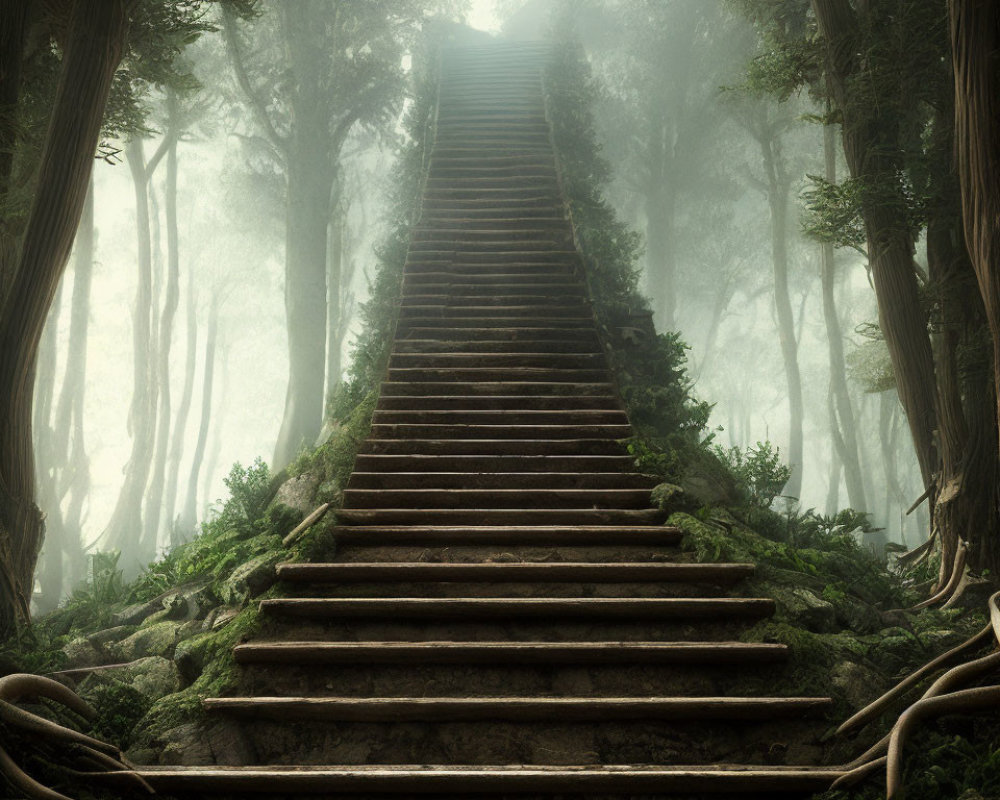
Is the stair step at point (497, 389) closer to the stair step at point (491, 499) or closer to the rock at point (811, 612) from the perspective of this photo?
the stair step at point (491, 499)

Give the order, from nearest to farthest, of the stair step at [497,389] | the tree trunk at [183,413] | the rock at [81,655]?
the rock at [81,655]
the stair step at [497,389]
the tree trunk at [183,413]

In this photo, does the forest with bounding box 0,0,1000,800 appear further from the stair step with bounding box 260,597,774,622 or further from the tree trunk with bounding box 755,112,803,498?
the tree trunk with bounding box 755,112,803,498

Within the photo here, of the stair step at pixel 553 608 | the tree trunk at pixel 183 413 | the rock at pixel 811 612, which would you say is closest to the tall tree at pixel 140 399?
the tree trunk at pixel 183 413

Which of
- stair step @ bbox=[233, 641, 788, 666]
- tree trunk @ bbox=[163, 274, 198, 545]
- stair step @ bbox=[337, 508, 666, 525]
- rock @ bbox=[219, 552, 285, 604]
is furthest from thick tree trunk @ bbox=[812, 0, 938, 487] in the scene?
tree trunk @ bbox=[163, 274, 198, 545]

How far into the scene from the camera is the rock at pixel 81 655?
493cm

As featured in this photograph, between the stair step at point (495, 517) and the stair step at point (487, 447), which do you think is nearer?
the stair step at point (495, 517)

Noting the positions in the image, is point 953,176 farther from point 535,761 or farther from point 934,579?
point 535,761

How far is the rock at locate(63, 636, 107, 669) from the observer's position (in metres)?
4.93

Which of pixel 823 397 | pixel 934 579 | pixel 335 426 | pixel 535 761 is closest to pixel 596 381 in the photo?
pixel 335 426

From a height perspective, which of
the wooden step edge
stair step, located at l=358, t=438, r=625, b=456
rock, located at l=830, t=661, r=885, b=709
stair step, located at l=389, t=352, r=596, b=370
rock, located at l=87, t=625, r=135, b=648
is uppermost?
stair step, located at l=389, t=352, r=596, b=370

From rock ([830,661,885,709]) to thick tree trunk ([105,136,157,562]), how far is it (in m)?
15.9

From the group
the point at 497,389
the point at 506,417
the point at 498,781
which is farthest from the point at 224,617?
the point at 497,389

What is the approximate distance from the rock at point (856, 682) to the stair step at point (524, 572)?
0.95 metres

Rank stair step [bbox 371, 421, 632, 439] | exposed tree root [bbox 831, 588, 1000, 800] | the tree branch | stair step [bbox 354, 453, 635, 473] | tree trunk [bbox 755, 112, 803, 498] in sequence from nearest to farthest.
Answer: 1. exposed tree root [bbox 831, 588, 1000, 800]
2. stair step [bbox 354, 453, 635, 473]
3. stair step [bbox 371, 421, 632, 439]
4. the tree branch
5. tree trunk [bbox 755, 112, 803, 498]
